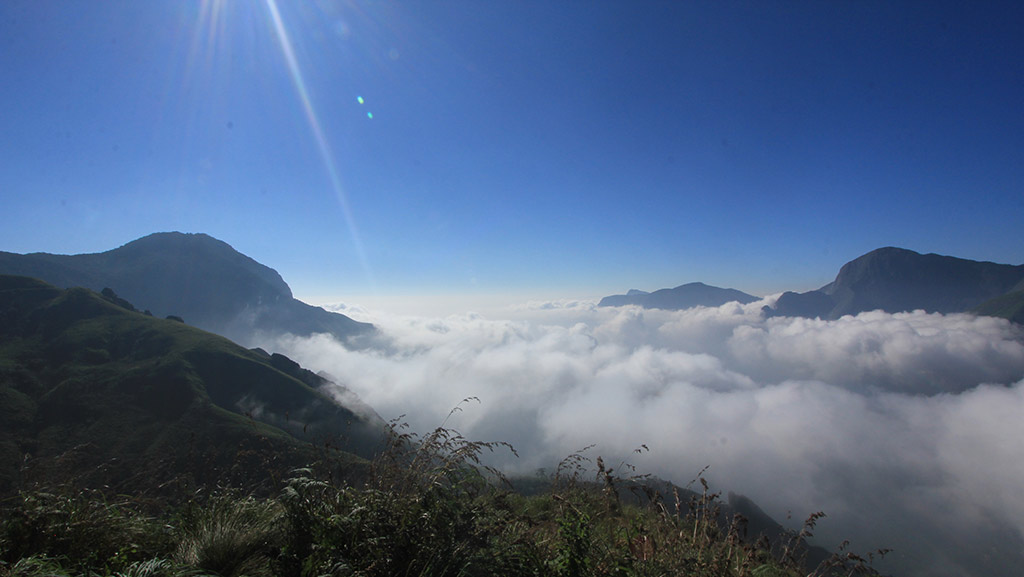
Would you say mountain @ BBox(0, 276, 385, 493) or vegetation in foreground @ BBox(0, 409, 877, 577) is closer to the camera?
vegetation in foreground @ BBox(0, 409, 877, 577)

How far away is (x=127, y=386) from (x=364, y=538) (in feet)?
445

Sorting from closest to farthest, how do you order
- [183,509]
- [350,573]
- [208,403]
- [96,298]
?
[350,573] < [183,509] < [208,403] < [96,298]

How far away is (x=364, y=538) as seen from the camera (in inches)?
121

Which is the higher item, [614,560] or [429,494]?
[429,494]

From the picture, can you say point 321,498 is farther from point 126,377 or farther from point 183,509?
point 126,377

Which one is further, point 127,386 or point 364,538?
point 127,386

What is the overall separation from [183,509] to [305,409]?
4931 inches

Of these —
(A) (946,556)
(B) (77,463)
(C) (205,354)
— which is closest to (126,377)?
(C) (205,354)

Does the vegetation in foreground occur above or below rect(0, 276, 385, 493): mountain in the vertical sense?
above

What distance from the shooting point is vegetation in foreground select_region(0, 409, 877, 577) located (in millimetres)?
2930

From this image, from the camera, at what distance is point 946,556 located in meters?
152

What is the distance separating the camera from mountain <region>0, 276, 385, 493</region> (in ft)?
244

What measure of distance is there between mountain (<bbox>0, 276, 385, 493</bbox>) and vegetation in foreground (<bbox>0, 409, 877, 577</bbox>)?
196 feet

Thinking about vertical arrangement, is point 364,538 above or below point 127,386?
above
